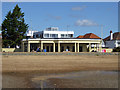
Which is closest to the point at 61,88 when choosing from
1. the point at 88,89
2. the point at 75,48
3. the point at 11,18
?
the point at 88,89

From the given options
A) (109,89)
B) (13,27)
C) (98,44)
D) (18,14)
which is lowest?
(109,89)

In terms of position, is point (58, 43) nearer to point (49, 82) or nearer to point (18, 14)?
point (18, 14)

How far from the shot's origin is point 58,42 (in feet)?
164

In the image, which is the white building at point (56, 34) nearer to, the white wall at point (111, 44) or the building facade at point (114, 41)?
the building facade at point (114, 41)

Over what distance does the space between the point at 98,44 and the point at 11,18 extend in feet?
70.2

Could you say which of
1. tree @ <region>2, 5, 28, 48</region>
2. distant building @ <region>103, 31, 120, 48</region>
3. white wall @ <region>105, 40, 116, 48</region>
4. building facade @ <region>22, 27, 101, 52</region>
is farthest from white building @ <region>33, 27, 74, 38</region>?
white wall @ <region>105, 40, 116, 48</region>

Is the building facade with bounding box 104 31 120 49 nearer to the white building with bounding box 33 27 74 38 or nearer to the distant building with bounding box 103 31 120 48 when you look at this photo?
the distant building with bounding box 103 31 120 48

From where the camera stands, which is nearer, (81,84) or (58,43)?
(81,84)

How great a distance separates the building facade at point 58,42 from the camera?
5022 centimetres

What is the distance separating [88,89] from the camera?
35.6ft

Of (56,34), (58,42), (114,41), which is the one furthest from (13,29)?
(114,41)

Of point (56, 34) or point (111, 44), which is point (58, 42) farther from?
point (111, 44)

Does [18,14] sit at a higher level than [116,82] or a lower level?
higher

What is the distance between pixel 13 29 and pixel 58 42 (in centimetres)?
1051
